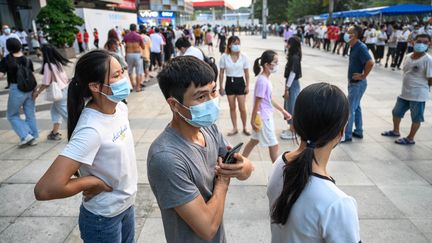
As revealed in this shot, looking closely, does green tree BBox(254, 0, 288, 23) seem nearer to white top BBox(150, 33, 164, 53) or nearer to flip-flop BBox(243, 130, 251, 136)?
white top BBox(150, 33, 164, 53)

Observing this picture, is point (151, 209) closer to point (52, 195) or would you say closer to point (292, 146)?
point (52, 195)

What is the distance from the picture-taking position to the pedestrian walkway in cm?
317

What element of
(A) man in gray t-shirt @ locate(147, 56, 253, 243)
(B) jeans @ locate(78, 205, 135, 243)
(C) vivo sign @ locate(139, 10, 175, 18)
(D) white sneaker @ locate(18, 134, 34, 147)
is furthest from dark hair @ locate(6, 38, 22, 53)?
(C) vivo sign @ locate(139, 10, 175, 18)

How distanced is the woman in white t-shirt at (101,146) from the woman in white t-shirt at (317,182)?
101cm

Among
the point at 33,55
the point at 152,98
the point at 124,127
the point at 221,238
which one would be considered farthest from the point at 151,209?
the point at 33,55

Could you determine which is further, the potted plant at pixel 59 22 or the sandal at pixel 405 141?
the potted plant at pixel 59 22

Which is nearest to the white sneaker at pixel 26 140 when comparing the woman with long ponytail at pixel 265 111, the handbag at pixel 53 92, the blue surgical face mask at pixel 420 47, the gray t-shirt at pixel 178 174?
the handbag at pixel 53 92

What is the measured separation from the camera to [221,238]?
1.67m

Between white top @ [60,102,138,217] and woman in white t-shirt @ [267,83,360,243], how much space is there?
3.30 feet

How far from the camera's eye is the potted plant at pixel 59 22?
1590 cm

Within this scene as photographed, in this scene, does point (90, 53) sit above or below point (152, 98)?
above

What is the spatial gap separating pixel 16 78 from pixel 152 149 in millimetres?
5047

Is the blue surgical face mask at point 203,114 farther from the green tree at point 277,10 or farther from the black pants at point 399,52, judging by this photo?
the green tree at point 277,10

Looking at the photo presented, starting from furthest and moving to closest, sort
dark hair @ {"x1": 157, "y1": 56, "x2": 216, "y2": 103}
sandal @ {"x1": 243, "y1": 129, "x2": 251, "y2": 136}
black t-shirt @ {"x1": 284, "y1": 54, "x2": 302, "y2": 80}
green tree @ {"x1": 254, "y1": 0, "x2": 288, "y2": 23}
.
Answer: green tree @ {"x1": 254, "y1": 0, "x2": 288, "y2": 23}, sandal @ {"x1": 243, "y1": 129, "x2": 251, "y2": 136}, black t-shirt @ {"x1": 284, "y1": 54, "x2": 302, "y2": 80}, dark hair @ {"x1": 157, "y1": 56, "x2": 216, "y2": 103}
